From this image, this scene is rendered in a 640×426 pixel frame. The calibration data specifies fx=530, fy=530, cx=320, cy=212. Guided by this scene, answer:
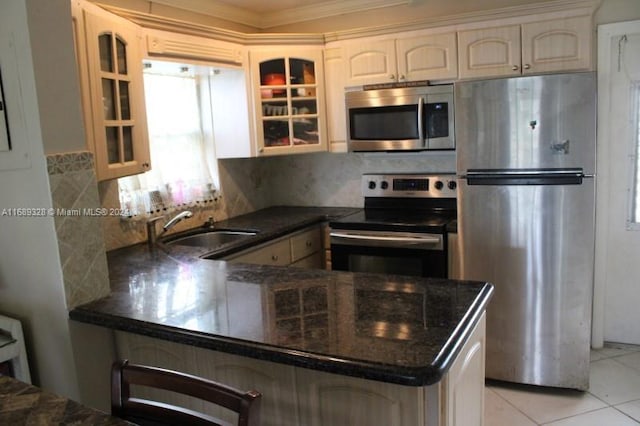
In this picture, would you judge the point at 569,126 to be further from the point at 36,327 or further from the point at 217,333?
the point at 36,327

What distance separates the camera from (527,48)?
2.99 meters

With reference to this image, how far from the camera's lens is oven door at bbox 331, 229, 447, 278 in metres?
3.12

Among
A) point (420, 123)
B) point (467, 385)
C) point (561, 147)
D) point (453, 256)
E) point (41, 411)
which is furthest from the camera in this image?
point (420, 123)

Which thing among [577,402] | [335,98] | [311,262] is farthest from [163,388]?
[335,98]

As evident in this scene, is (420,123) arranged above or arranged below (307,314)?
above

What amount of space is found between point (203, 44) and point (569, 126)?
202 cm

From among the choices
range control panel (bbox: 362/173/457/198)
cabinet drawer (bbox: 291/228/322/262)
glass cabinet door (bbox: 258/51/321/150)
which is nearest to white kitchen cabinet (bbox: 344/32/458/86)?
glass cabinet door (bbox: 258/51/321/150)

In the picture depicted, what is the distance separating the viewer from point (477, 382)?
1.79 m

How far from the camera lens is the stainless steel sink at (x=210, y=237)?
328 cm

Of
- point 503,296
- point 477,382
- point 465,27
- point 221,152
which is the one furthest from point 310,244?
point 477,382

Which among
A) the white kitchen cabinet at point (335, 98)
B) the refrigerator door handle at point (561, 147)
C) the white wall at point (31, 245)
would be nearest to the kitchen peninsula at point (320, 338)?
the white wall at point (31, 245)

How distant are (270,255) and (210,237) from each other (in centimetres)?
47

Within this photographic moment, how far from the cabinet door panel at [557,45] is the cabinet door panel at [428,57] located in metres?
0.41

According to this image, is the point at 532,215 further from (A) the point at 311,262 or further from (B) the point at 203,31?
(B) the point at 203,31
